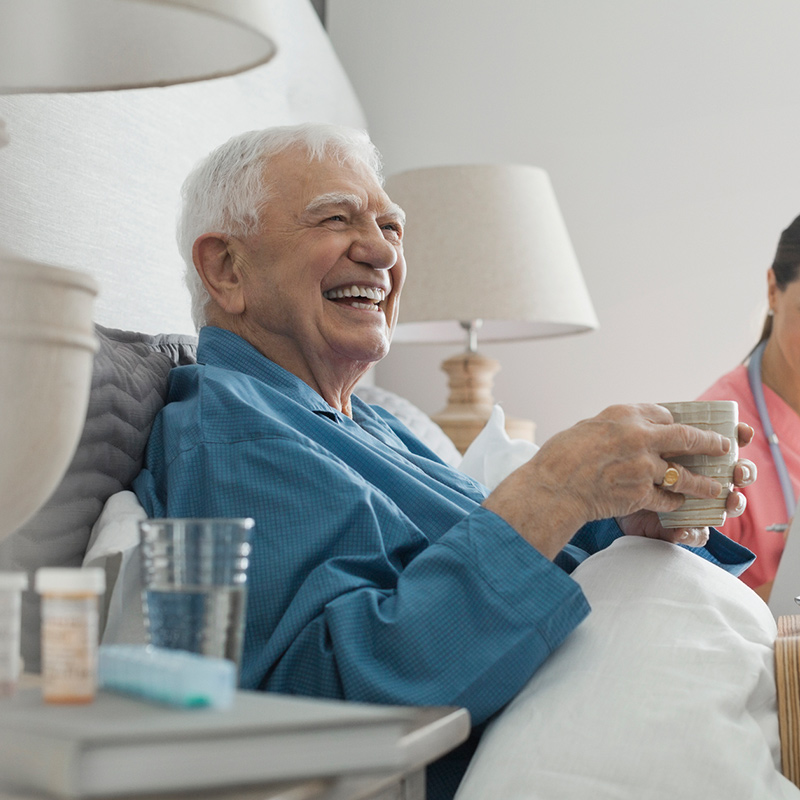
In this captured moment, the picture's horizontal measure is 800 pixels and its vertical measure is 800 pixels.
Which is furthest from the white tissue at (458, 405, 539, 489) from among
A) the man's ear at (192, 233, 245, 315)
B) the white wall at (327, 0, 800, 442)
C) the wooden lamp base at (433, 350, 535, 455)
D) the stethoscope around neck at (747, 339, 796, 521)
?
the white wall at (327, 0, 800, 442)

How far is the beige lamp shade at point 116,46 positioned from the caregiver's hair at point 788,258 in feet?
5.69

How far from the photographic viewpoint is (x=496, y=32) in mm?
2893

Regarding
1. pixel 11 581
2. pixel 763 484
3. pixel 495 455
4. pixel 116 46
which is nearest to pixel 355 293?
pixel 495 455

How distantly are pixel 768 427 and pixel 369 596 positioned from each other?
139 cm

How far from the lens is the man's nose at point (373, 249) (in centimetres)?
120

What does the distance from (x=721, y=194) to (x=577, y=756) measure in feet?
7.79

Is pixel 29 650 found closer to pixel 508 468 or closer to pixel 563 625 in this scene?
pixel 563 625

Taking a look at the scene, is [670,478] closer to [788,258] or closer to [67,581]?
[67,581]

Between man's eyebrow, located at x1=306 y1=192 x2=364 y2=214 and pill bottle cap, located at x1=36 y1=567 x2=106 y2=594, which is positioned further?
man's eyebrow, located at x1=306 y1=192 x2=364 y2=214

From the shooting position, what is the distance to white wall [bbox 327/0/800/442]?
271 centimetres

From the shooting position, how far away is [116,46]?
0.60 m

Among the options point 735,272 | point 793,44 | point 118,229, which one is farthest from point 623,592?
point 793,44

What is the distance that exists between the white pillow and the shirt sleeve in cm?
4

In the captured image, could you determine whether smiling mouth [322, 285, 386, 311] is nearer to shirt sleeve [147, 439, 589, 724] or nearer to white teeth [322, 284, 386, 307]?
white teeth [322, 284, 386, 307]
